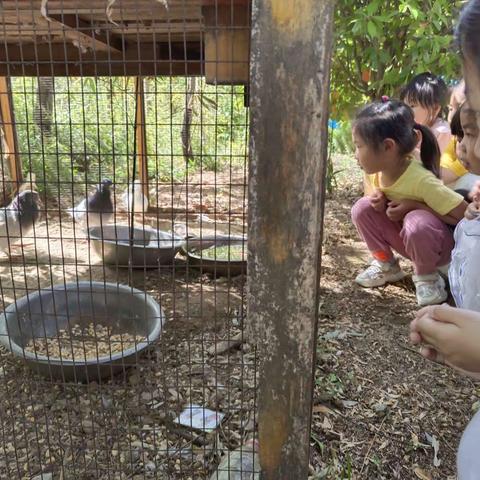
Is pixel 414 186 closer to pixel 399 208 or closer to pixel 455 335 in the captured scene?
pixel 399 208

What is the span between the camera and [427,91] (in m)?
3.18

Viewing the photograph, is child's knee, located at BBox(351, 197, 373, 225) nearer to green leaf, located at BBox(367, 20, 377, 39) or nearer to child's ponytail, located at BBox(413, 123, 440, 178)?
child's ponytail, located at BBox(413, 123, 440, 178)

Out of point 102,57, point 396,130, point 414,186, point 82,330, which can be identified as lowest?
point 82,330

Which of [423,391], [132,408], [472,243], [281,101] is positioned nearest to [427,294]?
[423,391]

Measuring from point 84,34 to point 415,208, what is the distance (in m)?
1.92

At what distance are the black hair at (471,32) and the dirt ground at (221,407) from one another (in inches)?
32.3

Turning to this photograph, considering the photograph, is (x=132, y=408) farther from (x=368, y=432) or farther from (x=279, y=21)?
(x=279, y=21)

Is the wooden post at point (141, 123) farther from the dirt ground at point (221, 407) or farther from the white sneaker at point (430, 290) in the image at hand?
the white sneaker at point (430, 290)

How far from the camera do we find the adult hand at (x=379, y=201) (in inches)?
120

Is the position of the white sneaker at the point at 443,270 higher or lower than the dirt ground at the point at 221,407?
higher

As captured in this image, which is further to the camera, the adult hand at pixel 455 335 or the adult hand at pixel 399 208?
the adult hand at pixel 399 208

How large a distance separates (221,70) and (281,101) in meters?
0.55

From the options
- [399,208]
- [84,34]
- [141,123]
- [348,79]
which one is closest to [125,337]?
[141,123]

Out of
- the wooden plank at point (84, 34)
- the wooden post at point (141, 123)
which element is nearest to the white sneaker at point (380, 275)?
the wooden post at point (141, 123)
